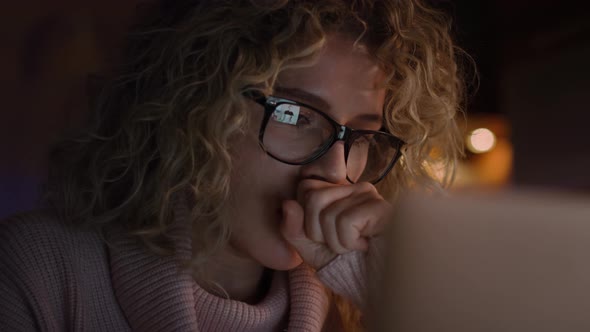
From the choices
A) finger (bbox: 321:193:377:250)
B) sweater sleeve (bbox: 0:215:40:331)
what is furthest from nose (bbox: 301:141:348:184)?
sweater sleeve (bbox: 0:215:40:331)

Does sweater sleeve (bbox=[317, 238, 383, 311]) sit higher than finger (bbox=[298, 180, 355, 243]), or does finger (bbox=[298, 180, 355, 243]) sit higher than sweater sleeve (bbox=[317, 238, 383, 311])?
finger (bbox=[298, 180, 355, 243])

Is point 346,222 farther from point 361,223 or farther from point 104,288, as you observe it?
point 104,288

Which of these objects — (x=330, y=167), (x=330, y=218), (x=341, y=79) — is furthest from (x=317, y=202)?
(x=341, y=79)

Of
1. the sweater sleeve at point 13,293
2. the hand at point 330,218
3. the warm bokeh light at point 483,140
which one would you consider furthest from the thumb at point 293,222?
the warm bokeh light at point 483,140

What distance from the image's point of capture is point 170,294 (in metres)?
0.97

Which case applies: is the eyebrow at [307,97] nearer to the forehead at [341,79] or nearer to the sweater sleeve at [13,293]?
the forehead at [341,79]

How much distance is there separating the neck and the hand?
0.22 meters

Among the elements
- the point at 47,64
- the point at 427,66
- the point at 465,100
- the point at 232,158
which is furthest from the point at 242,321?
the point at 47,64

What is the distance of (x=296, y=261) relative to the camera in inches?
40.2

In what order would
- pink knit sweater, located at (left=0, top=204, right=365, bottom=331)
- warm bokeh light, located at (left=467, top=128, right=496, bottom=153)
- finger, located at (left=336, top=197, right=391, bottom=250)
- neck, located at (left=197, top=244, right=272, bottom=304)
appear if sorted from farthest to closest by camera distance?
warm bokeh light, located at (left=467, top=128, right=496, bottom=153), neck, located at (left=197, top=244, right=272, bottom=304), pink knit sweater, located at (left=0, top=204, right=365, bottom=331), finger, located at (left=336, top=197, right=391, bottom=250)

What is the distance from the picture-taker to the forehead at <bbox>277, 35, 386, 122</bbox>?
0.98m

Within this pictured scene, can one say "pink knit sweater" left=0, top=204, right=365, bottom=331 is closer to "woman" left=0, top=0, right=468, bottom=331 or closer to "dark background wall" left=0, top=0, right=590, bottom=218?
"woman" left=0, top=0, right=468, bottom=331

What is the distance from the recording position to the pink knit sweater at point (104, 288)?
36.7 inches

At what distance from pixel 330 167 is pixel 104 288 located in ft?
1.51
